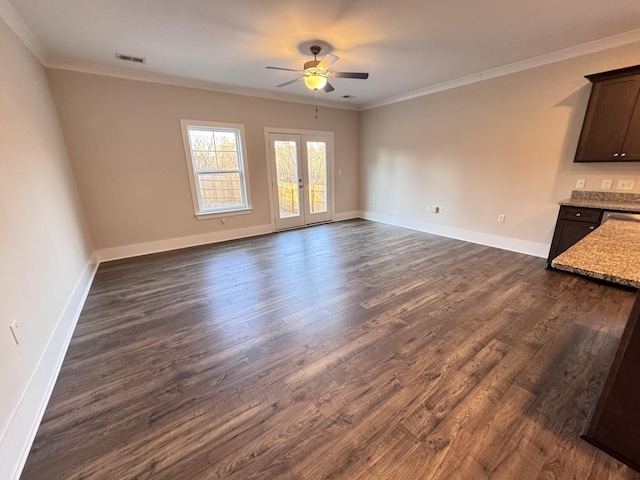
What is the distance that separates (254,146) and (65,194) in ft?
9.31

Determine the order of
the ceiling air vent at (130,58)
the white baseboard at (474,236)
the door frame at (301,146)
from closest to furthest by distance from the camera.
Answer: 1. the ceiling air vent at (130,58)
2. the white baseboard at (474,236)
3. the door frame at (301,146)

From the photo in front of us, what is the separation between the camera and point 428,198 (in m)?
5.20

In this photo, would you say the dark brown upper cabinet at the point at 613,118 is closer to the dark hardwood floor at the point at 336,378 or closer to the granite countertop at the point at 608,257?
the dark hardwood floor at the point at 336,378

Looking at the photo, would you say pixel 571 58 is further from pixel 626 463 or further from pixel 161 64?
pixel 161 64

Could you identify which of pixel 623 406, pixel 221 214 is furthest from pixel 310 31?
pixel 623 406

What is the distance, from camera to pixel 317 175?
19.6 feet

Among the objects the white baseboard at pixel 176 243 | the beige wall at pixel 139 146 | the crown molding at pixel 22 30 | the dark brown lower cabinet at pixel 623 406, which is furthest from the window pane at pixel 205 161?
the dark brown lower cabinet at pixel 623 406

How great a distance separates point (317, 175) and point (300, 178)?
18.6 inches

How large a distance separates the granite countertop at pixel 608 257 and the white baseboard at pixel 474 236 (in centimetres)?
253

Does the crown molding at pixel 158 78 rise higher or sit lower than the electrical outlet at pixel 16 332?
higher

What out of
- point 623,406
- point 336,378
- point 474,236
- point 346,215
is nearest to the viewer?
point 623,406

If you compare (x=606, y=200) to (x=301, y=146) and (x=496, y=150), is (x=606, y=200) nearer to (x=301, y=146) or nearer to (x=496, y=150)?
(x=496, y=150)

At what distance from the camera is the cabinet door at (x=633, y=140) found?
2822 mm

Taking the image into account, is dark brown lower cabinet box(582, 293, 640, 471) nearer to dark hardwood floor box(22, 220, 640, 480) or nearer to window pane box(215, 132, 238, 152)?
dark hardwood floor box(22, 220, 640, 480)
